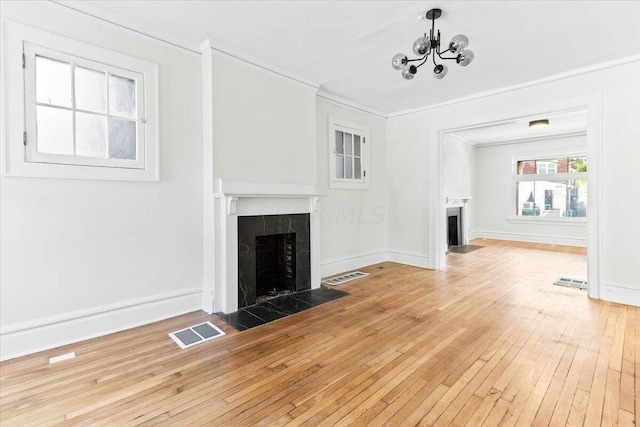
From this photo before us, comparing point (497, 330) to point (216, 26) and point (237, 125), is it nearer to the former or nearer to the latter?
point (237, 125)

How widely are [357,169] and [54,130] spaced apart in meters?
3.83

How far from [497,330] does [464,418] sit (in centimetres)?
136

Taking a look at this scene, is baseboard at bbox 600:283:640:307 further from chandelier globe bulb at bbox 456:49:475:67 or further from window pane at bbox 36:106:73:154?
window pane at bbox 36:106:73:154

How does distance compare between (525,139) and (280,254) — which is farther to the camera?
(525,139)

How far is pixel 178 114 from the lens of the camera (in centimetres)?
303

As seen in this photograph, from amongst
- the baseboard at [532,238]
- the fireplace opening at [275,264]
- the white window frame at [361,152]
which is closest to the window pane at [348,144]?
the white window frame at [361,152]

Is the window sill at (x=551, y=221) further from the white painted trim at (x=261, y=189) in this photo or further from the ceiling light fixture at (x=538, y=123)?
the white painted trim at (x=261, y=189)

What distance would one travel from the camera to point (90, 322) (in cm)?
255

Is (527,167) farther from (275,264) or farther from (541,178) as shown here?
(275,264)

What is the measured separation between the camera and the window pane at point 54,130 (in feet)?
7.66

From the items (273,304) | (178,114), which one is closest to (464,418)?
(273,304)

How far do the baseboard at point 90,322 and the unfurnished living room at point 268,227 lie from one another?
1 cm

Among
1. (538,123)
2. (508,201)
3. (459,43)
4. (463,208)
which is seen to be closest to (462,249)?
(463,208)

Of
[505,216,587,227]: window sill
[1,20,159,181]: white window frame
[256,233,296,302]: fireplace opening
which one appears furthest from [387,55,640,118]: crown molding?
[505,216,587,227]: window sill
